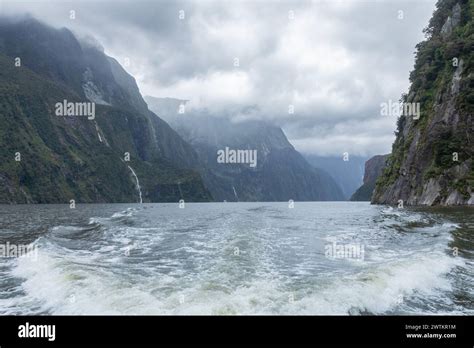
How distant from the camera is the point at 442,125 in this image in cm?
7525

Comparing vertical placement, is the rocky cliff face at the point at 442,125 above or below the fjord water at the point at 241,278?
above

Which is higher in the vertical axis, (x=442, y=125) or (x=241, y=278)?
(x=442, y=125)

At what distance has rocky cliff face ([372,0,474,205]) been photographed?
69.5 m

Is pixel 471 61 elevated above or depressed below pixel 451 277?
above

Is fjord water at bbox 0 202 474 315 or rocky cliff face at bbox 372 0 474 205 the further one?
rocky cliff face at bbox 372 0 474 205

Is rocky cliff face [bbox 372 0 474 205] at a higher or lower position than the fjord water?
higher

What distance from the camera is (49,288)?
51.4 ft

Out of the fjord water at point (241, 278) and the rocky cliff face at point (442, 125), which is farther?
the rocky cliff face at point (442, 125)

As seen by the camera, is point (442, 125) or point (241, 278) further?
point (442, 125)

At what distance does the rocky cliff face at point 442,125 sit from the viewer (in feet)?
228

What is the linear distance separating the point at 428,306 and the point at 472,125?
6755 cm

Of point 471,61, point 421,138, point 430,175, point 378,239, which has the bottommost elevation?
point 378,239
